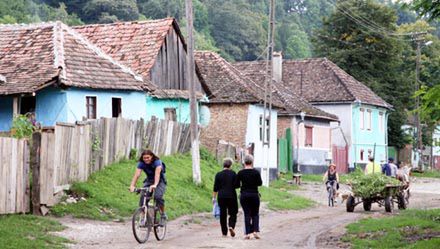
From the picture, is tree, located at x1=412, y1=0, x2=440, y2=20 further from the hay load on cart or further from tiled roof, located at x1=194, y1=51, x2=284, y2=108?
tiled roof, located at x1=194, y1=51, x2=284, y2=108

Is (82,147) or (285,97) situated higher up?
(285,97)

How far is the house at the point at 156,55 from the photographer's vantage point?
34.3 m

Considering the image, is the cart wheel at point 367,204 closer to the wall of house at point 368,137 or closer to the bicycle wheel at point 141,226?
A: the bicycle wheel at point 141,226

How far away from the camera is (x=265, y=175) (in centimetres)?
3578

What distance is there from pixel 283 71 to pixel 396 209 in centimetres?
3148

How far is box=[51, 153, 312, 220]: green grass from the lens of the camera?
20.6m

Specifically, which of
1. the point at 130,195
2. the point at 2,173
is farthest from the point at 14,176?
the point at 130,195

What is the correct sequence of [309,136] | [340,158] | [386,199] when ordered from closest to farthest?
[386,199]
[309,136]
[340,158]

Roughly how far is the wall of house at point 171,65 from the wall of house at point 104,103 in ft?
8.46

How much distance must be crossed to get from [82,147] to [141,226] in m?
6.06

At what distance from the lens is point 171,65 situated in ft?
116

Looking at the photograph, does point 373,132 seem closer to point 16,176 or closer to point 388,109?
point 388,109

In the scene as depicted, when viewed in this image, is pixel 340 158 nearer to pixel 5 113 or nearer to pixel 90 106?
pixel 90 106

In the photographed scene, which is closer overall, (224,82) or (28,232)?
(28,232)
